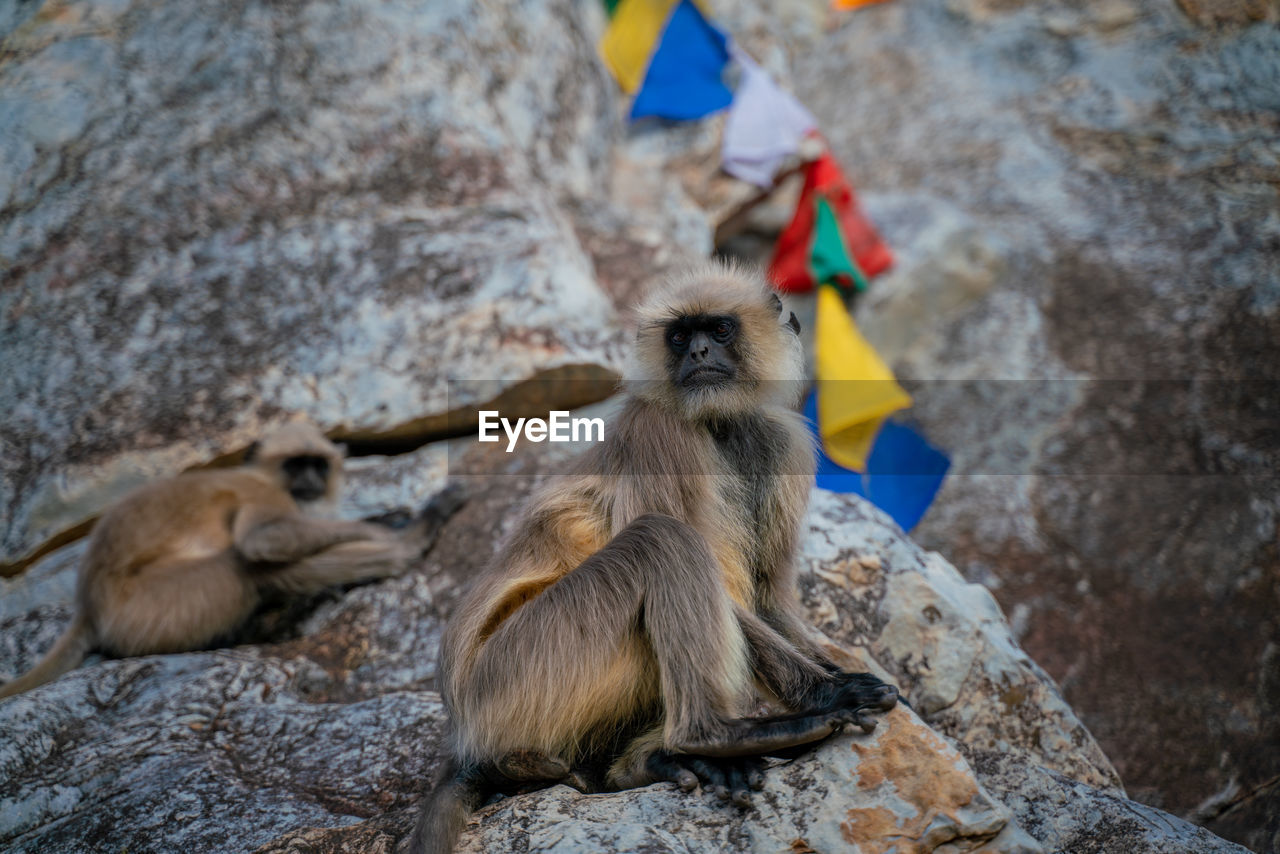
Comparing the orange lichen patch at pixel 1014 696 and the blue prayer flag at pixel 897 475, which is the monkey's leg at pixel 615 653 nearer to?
the orange lichen patch at pixel 1014 696

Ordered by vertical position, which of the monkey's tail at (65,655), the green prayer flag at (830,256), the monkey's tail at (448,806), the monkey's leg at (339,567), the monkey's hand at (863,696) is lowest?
the monkey's tail at (65,655)

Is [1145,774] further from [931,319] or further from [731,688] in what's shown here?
[931,319]

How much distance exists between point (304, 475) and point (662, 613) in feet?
8.98

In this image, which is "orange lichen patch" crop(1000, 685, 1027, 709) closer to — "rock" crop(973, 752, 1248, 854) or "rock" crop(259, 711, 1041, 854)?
"rock" crop(973, 752, 1248, 854)

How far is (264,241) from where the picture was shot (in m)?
5.09

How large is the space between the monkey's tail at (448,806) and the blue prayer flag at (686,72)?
5791 millimetres

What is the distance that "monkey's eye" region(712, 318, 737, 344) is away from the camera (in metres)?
3.00

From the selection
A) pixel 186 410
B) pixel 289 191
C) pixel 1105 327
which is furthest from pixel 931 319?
pixel 186 410

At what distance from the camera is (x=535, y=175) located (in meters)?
5.81

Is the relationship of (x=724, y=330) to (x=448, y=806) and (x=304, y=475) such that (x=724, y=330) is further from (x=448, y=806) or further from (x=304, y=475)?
(x=304, y=475)

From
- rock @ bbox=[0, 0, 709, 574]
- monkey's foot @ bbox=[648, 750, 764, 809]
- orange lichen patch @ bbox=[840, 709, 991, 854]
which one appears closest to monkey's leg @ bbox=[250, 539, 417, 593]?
rock @ bbox=[0, 0, 709, 574]

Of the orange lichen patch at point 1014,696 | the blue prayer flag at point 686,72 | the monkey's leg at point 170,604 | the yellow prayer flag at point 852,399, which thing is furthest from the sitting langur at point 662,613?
the blue prayer flag at point 686,72

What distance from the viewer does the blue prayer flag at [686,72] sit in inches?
288

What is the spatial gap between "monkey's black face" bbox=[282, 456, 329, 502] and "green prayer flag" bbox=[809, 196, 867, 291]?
3.75 meters
